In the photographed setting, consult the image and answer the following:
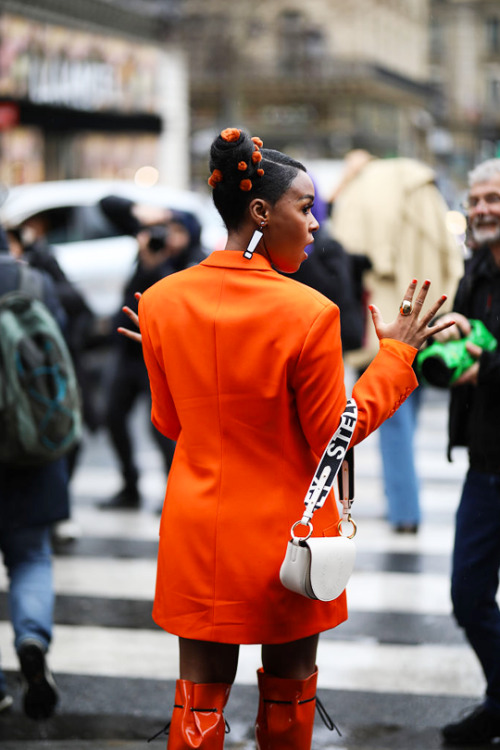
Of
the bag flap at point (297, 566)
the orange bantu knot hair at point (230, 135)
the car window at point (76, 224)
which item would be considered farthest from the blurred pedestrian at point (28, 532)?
the car window at point (76, 224)

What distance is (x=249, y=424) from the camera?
2.84 meters

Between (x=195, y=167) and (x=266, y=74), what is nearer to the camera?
(x=195, y=167)

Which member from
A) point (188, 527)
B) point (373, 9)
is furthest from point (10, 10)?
point (373, 9)

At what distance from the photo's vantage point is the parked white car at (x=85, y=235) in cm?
1383

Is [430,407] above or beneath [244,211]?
beneath

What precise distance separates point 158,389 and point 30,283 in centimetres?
172

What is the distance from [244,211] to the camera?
2908 mm

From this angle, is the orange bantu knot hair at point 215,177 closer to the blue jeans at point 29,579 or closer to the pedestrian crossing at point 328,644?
the blue jeans at point 29,579

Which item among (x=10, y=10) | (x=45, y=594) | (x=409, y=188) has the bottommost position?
(x=45, y=594)

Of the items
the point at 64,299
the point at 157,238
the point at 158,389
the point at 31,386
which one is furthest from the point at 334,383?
the point at 157,238

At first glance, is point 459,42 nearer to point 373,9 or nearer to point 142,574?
point 373,9

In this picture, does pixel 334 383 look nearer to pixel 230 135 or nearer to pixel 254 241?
pixel 254 241

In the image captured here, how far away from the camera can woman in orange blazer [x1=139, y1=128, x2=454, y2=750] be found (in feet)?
9.21

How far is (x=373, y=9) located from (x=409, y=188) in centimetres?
5259
